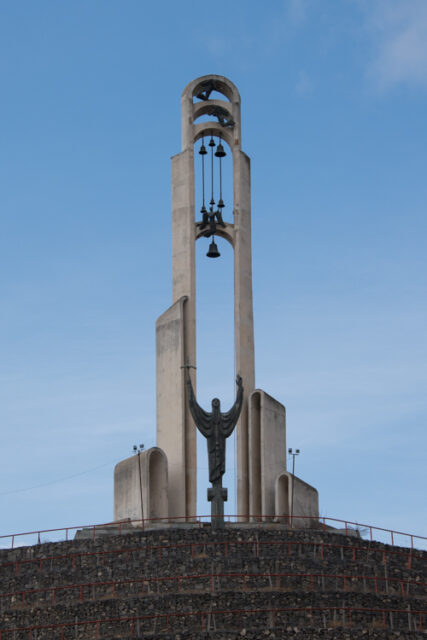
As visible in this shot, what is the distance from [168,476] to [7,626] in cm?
1085

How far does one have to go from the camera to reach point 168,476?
4638 cm

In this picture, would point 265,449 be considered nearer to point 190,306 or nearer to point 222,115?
point 190,306

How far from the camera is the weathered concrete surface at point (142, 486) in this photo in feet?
148

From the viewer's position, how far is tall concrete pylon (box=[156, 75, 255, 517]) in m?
46.7

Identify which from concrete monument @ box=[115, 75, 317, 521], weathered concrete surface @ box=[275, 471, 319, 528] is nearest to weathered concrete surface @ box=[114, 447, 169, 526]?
concrete monument @ box=[115, 75, 317, 521]

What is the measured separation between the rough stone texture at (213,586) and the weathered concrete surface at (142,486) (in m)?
4.59

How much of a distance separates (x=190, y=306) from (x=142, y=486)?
6.63 metres

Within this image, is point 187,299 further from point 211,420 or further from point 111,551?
point 111,551

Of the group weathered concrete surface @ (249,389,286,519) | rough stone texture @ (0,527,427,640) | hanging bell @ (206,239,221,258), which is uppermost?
hanging bell @ (206,239,221,258)

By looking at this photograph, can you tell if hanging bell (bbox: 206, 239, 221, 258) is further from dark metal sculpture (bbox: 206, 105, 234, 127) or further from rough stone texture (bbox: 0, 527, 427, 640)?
rough stone texture (bbox: 0, 527, 427, 640)

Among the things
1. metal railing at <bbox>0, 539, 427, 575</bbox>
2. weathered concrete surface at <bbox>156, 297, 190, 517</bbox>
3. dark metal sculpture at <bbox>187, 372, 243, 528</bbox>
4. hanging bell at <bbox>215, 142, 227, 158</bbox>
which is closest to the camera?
metal railing at <bbox>0, 539, 427, 575</bbox>

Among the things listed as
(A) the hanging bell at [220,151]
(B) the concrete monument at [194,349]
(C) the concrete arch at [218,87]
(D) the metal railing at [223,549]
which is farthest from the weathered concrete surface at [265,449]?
(C) the concrete arch at [218,87]

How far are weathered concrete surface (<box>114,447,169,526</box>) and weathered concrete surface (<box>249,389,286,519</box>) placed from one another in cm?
288

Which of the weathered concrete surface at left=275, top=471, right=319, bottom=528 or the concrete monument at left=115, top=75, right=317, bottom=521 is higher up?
the concrete monument at left=115, top=75, right=317, bottom=521
